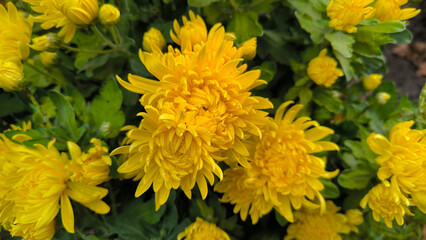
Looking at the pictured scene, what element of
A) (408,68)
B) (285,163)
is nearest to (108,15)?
(285,163)

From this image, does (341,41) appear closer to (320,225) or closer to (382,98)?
(382,98)

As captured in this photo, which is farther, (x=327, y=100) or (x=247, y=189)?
(x=327, y=100)

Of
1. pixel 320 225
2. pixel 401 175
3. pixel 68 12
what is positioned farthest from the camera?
pixel 320 225

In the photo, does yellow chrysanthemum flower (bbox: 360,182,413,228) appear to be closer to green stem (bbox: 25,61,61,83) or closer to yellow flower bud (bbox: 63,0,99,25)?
yellow flower bud (bbox: 63,0,99,25)

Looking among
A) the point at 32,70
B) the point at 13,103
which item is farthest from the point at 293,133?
the point at 13,103

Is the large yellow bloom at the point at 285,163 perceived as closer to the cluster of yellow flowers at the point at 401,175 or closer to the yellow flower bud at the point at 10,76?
the cluster of yellow flowers at the point at 401,175

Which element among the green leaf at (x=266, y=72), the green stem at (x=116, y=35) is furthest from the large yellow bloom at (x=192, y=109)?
the green stem at (x=116, y=35)

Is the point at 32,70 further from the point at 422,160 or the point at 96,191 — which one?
the point at 422,160
